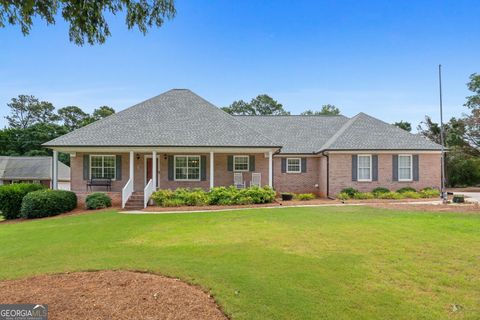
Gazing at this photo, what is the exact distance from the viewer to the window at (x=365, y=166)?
18.7m

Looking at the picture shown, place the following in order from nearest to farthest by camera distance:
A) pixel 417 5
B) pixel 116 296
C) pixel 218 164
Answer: pixel 116 296 < pixel 417 5 < pixel 218 164

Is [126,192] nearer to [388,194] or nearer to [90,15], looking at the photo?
[90,15]

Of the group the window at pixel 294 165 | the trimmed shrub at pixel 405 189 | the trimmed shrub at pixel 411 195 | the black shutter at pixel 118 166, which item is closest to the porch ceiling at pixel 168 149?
the black shutter at pixel 118 166

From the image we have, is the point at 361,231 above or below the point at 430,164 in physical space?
below

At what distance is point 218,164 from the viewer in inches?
725

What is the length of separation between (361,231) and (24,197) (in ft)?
50.1

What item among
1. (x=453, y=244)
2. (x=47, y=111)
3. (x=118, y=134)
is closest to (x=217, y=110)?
(x=118, y=134)

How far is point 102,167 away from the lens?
17.8 metres

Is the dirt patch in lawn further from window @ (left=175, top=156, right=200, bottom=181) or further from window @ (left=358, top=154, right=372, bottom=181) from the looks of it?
window @ (left=358, top=154, right=372, bottom=181)

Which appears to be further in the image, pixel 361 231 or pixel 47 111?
pixel 47 111

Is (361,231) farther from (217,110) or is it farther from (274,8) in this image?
(217,110)

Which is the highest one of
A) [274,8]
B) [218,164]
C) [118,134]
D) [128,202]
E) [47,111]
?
[47,111]

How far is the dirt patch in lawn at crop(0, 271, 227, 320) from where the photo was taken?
3705 millimetres

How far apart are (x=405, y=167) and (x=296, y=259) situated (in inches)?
631
